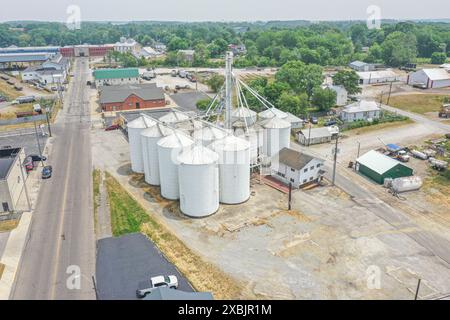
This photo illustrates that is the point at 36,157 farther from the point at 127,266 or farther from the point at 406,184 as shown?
the point at 406,184

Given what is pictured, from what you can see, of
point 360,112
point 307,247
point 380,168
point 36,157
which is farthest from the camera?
point 360,112

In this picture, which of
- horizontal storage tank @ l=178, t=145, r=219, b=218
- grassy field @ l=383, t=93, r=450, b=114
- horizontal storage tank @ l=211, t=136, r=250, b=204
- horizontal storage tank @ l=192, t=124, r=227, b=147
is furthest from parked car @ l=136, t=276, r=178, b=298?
grassy field @ l=383, t=93, r=450, b=114

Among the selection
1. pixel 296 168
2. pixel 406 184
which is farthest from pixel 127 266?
pixel 406 184

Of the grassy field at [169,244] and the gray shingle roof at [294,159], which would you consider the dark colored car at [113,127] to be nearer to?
the grassy field at [169,244]

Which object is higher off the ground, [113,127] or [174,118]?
[174,118]

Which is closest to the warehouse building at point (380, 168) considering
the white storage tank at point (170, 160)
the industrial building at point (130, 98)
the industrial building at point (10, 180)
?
the white storage tank at point (170, 160)
